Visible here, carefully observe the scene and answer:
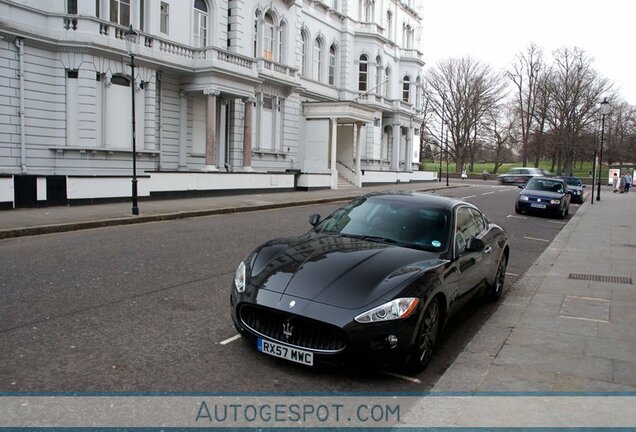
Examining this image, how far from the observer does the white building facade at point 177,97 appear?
21.6 metres

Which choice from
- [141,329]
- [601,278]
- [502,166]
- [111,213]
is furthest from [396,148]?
[502,166]

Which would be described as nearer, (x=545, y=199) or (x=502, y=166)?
(x=545, y=199)

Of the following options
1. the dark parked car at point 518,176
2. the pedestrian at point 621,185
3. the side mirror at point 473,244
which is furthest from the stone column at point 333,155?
the side mirror at point 473,244

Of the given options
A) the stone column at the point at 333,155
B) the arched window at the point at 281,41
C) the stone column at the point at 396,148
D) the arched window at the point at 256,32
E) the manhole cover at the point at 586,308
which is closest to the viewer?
the manhole cover at the point at 586,308

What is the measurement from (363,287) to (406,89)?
5155 centimetres

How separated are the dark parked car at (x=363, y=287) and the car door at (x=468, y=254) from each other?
17 millimetres

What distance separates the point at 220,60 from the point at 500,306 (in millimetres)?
23481

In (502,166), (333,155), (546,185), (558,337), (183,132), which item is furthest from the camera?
(502,166)

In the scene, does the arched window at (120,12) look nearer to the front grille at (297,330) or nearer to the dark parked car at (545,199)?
the dark parked car at (545,199)

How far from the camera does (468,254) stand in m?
6.02

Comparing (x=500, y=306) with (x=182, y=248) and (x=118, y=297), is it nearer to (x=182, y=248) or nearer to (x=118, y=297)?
(x=118, y=297)

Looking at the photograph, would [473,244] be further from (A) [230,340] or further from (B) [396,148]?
(B) [396,148]

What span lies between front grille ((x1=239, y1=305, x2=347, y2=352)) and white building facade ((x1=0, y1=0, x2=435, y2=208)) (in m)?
14.0

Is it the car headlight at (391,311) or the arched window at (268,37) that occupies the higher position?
the arched window at (268,37)
